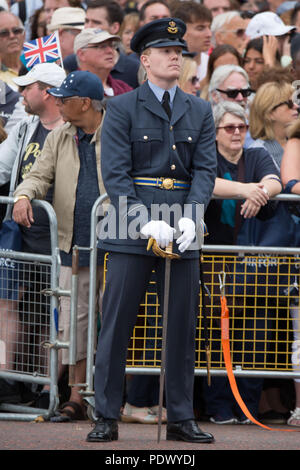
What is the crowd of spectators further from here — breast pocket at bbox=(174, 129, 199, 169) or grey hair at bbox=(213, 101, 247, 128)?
breast pocket at bbox=(174, 129, 199, 169)

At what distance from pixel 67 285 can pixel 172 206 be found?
1569 millimetres

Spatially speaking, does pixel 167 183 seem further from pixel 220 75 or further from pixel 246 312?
pixel 220 75

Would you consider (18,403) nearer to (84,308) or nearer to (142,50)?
(84,308)

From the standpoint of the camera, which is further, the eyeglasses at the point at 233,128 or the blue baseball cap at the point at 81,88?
the eyeglasses at the point at 233,128

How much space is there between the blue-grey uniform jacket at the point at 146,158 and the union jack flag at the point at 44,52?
2.69 metres

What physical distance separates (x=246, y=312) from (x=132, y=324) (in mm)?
1457

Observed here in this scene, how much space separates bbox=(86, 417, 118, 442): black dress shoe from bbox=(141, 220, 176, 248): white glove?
1071 millimetres

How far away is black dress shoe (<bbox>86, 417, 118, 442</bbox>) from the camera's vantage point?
18.1ft

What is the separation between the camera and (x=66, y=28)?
9.50 m

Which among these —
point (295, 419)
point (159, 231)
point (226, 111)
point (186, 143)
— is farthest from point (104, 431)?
point (226, 111)

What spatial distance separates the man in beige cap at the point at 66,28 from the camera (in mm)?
9484

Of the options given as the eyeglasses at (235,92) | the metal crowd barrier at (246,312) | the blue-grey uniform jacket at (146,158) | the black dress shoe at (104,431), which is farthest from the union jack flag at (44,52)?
the black dress shoe at (104,431)

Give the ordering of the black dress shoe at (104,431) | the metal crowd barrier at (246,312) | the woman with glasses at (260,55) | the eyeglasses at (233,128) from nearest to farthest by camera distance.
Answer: the black dress shoe at (104,431) → the metal crowd barrier at (246,312) → the eyeglasses at (233,128) → the woman with glasses at (260,55)

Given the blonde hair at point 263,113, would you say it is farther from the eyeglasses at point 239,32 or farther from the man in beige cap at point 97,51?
the eyeglasses at point 239,32
